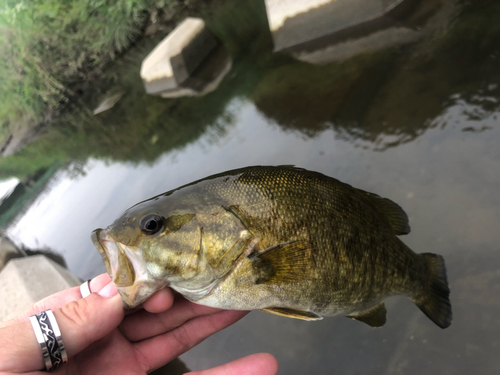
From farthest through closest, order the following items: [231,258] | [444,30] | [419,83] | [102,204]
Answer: [102,204] < [444,30] < [419,83] < [231,258]

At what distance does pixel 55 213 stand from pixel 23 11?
1458 centimetres

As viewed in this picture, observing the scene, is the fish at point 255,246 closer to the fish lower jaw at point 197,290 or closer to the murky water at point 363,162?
the fish lower jaw at point 197,290

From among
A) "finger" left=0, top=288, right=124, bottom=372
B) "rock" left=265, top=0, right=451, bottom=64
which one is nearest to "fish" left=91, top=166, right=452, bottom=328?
"finger" left=0, top=288, right=124, bottom=372

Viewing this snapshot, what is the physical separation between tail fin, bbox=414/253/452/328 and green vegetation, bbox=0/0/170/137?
14.8m

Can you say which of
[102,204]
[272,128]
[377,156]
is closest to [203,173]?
[272,128]

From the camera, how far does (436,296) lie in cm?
184

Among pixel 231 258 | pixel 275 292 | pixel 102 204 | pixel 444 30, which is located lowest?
pixel 102 204

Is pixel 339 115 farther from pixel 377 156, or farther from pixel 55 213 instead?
pixel 55 213

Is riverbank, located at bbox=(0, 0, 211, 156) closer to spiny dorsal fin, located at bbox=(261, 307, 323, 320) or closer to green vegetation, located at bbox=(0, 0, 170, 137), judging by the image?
green vegetation, located at bbox=(0, 0, 170, 137)

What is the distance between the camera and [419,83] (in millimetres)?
3941

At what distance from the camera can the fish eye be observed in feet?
4.49

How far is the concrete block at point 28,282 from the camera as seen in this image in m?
3.16

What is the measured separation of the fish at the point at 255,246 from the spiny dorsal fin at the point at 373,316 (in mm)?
176

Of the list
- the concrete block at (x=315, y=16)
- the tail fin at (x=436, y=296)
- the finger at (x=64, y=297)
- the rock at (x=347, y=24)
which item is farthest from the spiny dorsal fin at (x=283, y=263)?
the concrete block at (x=315, y=16)
